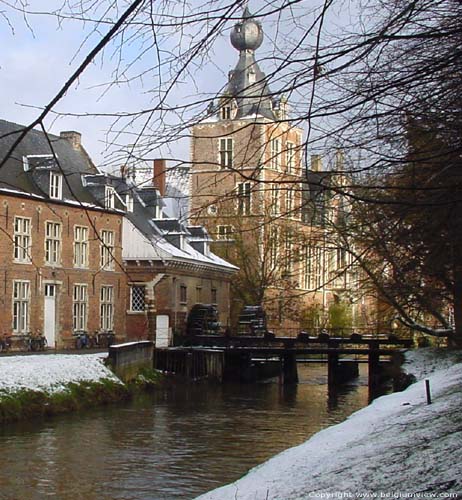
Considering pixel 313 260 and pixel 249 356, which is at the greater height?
pixel 313 260

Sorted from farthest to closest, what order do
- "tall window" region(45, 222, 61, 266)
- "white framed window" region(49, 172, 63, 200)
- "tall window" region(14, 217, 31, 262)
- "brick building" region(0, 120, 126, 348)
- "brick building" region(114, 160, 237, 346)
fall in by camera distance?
"brick building" region(114, 160, 237, 346) → "tall window" region(45, 222, 61, 266) → "white framed window" region(49, 172, 63, 200) → "tall window" region(14, 217, 31, 262) → "brick building" region(0, 120, 126, 348)

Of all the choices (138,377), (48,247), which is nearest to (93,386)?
(138,377)

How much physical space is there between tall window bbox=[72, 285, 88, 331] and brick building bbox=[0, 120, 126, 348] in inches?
1.3

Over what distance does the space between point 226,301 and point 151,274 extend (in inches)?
263

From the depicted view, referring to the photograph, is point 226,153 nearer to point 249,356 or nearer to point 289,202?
point 289,202

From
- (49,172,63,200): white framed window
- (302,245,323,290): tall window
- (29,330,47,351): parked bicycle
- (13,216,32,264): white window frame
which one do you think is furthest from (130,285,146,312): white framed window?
(302,245,323,290): tall window

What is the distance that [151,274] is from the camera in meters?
32.8

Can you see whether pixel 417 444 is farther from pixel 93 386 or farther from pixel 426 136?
pixel 93 386

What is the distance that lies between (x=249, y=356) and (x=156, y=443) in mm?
16456

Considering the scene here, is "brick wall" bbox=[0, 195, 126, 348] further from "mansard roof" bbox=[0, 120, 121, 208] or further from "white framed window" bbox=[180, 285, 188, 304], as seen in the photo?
"white framed window" bbox=[180, 285, 188, 304]

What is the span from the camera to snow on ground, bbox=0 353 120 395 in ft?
59.3

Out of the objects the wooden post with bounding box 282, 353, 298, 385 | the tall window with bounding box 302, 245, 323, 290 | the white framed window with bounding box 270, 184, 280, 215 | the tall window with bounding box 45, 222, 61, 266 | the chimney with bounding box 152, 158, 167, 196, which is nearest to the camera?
the chimney with bounding box 152, 158, 167, 196

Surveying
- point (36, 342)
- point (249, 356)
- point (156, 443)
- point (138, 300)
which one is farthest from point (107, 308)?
point (156, 443)

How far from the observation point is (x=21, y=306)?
27.6 metres
